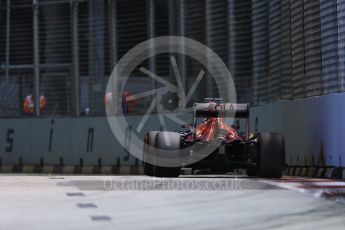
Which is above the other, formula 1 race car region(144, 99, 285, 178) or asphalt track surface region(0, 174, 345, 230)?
formula 1 race car region(144, 99, 285, 178)

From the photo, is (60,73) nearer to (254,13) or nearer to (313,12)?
(254,13)

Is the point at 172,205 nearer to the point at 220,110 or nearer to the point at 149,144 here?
the point at 149,144

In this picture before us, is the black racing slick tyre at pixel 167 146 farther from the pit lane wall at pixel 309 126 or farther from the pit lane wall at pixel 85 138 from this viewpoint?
the pit lane wall at pixel 85 138

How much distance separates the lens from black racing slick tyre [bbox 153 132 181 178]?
14.2 m

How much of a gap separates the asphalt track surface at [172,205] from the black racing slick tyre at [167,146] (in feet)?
5.27

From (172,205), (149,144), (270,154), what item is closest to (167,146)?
(149,144)

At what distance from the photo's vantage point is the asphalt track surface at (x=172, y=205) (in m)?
7.72

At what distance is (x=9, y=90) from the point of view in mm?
24031

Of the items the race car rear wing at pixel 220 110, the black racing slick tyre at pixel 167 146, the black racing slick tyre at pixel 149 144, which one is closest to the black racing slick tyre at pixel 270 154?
the race car rear wing at pixel 220 110

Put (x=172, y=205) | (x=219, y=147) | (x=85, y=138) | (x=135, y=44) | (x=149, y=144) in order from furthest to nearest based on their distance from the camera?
(x=135, y=44) → (x=85, y=138) → (x=149, y=144) → (x=219, y=147) → (x=172, y=205)

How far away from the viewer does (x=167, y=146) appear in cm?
1420

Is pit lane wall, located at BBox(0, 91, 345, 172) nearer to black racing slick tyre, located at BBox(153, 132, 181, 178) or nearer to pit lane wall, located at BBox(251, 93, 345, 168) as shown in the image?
pit lane wall, located at BBox(251, 93, 345, 168)

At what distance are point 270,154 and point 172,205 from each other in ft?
17.1

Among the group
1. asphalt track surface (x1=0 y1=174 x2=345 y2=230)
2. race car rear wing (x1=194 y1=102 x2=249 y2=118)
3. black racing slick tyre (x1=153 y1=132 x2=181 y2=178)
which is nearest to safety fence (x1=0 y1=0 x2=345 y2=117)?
race car rear wing (x1=194 y1=102 x2=249 y2=118)
